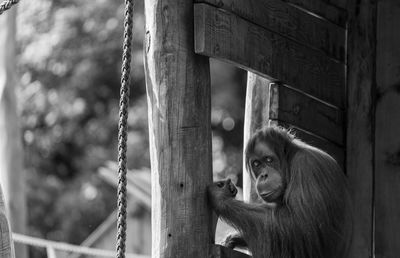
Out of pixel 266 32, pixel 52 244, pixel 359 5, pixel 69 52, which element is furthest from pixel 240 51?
pixel 69 52

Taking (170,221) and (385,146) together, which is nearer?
(170,221)

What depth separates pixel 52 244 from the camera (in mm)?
8531

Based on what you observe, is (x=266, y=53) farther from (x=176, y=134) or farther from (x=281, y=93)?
(x=176, y=134)

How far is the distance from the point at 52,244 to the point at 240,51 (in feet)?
13.2

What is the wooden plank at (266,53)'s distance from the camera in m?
4.90

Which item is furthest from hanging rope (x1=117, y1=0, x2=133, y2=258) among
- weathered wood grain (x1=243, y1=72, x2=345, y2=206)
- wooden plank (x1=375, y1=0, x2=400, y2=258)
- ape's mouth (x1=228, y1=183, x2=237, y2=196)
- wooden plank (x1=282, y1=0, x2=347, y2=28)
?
wooden plank (x1=375, y1=0, x2=400, y2=258)

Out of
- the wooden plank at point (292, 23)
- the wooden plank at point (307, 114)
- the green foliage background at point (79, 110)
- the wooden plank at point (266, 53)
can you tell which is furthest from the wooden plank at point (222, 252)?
the green foliage background at point (79, 110)

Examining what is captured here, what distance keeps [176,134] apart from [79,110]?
37.6 ft

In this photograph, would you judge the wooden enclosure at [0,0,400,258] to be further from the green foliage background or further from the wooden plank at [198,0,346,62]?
Result: the green foliage background

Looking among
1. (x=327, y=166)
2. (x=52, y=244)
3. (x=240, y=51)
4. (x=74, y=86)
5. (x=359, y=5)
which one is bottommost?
(x=52, y=244)

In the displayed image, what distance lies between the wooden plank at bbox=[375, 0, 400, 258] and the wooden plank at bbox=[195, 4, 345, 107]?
0.28 meters

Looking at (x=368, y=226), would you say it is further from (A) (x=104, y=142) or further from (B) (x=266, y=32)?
(A) (x=104, y=142)

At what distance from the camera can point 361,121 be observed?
6102 millimetres

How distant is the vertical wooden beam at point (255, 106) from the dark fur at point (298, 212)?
70cm
